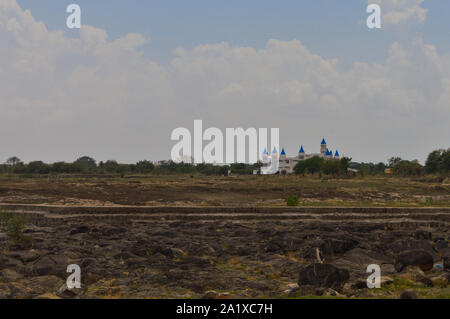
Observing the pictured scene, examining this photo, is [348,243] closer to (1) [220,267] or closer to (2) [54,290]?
(1) [220,267]

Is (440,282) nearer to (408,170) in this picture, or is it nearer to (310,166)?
(310,166)

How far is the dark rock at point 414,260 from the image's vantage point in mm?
7816

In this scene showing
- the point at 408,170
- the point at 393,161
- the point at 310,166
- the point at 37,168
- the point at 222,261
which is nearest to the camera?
the point at 222,261

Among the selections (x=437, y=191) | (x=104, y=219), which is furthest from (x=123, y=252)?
(x=437, y=191)

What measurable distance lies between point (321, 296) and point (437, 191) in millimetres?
27662

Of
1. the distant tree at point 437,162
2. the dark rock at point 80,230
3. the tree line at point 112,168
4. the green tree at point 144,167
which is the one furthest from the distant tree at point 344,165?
the dark rock at point 80,230

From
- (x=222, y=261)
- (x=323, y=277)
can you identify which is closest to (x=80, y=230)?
(x=222, y=261)

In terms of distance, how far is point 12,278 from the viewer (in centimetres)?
712

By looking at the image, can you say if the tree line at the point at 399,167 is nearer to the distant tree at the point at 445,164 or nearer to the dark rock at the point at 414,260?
the distant tree at the point at 445,164

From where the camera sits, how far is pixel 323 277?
647cm

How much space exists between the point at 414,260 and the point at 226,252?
12.0ft

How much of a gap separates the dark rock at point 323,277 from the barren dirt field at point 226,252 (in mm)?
15

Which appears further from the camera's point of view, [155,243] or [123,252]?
[155,243]
